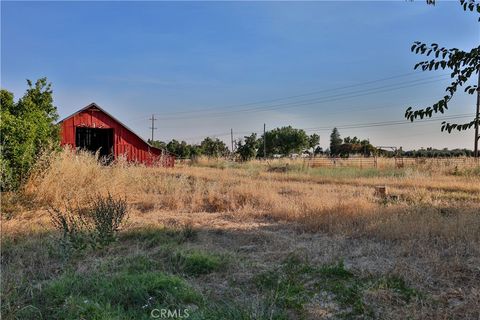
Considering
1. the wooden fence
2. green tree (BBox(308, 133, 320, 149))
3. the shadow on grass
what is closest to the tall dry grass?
the shadow on grass

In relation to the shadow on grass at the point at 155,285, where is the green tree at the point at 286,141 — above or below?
above

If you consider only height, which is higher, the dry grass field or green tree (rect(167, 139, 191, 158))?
green tree (rect(167, 139, 191, 158))

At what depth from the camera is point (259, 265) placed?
181 inches

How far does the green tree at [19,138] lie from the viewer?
30.9 feet

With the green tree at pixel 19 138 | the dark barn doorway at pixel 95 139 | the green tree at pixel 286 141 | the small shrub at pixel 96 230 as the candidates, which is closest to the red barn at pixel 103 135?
the dark barn doorway at pixel 95 139

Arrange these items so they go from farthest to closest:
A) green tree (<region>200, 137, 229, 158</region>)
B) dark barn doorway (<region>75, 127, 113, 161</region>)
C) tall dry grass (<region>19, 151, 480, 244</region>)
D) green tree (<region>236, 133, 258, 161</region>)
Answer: green tree (<region>200, 137, 229, 158</region>) < green tree (<region>236, 133, 258, 161</region>) < dark barn doorway (<region>75, 127, 113, 161</region>) < tall dry grass (<region>19, 151, 480, 244</region>)

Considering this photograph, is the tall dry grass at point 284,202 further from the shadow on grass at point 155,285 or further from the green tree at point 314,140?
the green tree at point 314,140

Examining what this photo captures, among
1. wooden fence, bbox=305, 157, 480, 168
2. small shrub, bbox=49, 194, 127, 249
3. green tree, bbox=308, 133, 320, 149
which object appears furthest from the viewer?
green tree, bbox=308, 133, 320, 149

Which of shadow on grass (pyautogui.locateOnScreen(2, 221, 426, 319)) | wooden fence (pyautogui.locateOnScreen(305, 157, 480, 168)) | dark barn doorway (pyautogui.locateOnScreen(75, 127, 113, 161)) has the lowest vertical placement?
shadow on grass (pyautogui.locateOnScreen(2, 221, 426, 319))

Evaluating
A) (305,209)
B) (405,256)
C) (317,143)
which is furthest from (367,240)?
(317,143)

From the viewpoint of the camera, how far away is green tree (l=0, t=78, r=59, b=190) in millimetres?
9430

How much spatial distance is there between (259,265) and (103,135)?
25281mm

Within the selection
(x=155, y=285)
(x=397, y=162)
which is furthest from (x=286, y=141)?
(x=155, y=285)

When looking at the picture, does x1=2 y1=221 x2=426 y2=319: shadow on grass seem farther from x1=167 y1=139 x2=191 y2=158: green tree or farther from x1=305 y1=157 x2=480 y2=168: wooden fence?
x1=167 y1=139 x2=191 y2=158: green tree
